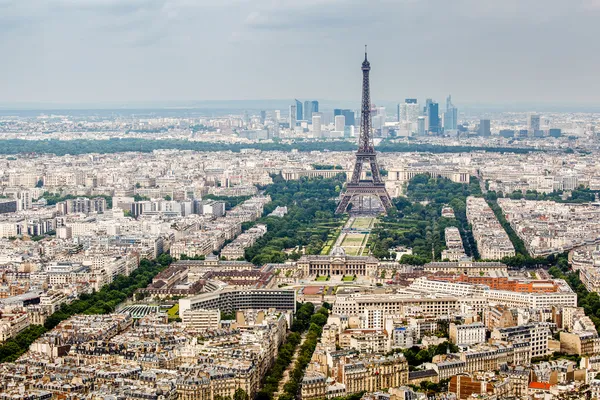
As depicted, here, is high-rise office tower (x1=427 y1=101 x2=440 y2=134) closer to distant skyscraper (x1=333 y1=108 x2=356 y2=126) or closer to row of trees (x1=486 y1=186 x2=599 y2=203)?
distant skyscraper (x1=333 y1=108 x2=356 y2=126)

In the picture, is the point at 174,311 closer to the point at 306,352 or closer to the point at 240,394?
the point at 306,352

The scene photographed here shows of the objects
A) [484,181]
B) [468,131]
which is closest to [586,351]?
[484,181]

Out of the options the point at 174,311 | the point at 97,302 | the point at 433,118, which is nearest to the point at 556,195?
the point at 174,311

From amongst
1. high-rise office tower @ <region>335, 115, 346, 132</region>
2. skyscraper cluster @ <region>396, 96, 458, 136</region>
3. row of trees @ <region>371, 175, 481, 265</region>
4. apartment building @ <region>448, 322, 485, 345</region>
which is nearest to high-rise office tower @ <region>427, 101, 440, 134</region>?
skyscraper cluster @ <region>396, 96, 458, 136</region>

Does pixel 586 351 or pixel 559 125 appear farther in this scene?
pixel 559 125

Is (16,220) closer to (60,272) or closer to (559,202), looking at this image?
(60,272)

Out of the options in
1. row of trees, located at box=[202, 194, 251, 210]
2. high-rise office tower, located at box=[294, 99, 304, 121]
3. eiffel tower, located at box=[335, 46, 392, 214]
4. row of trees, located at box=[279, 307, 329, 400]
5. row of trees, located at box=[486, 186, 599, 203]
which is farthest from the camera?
high-rise office tower, located at box=[294, 99, 304, 121]
